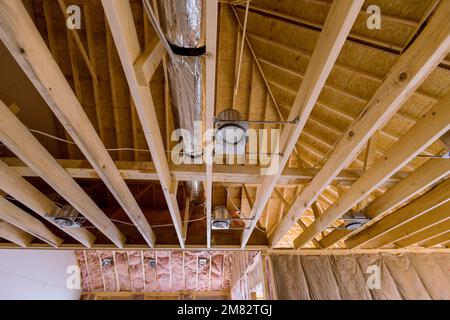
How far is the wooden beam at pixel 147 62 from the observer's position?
4.26 ft

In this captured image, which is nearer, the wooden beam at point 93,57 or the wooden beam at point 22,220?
the wooden beam at point 22,220

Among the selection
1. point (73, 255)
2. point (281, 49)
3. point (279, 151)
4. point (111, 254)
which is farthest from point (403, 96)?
point (73, 255)

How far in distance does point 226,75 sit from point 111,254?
16.7 feet

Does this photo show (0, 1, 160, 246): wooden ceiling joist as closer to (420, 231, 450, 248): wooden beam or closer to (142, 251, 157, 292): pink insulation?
(142, 251, 157, 292): pink insulation

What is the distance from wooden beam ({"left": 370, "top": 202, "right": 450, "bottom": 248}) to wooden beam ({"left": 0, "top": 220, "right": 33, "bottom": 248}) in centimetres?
531

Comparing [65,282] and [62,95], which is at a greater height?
[62,95]

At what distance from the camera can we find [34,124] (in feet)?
11.5

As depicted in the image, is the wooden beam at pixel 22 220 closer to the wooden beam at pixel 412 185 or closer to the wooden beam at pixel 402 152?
the wooden beam at pixel 402 152

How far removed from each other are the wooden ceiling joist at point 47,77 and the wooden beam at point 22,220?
127 centimetres

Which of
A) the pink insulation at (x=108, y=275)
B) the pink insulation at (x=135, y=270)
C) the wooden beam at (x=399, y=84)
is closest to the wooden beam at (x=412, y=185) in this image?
the wooden beam at (x=399, y=84)

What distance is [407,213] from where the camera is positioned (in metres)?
3.04

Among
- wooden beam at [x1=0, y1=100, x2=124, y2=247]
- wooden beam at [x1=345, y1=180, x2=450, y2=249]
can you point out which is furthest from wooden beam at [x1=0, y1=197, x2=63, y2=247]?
wooden beam at [x1=345, y1=180, x2=450, y2=249]
